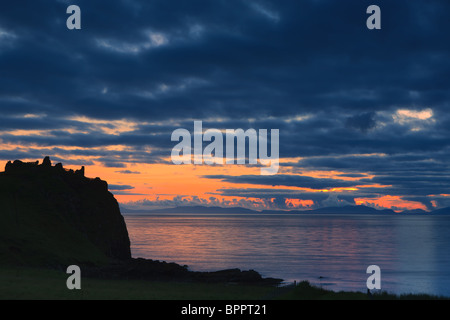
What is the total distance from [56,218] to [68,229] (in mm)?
5397

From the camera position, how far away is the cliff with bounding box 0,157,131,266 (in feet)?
301

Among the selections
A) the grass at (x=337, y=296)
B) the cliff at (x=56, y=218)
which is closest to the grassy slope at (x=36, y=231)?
the cliff at (x=56, y=218)

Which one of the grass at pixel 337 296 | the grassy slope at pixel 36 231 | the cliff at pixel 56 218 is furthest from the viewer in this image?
the cliff at pixel 56 218

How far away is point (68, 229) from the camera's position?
112m

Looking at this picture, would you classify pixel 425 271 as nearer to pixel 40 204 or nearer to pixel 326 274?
pixel 326 274

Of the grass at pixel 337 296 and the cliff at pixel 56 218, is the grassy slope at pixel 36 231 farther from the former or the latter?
the grass at pixel 337 296

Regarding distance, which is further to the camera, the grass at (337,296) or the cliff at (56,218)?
the cliff at (56,218)

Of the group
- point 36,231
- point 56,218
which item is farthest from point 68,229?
point 36,231

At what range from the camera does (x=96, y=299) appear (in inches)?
1711

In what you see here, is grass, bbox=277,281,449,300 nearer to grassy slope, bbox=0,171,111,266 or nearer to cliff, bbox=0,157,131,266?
grassy slope, bbox=0,171,111,266

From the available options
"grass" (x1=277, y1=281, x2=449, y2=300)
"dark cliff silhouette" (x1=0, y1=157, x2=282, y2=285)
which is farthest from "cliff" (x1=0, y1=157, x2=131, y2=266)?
"grass" (x1=277, y1=281, x2=449, y2=300)

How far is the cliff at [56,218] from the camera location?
91681mm

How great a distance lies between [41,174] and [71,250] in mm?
45227
